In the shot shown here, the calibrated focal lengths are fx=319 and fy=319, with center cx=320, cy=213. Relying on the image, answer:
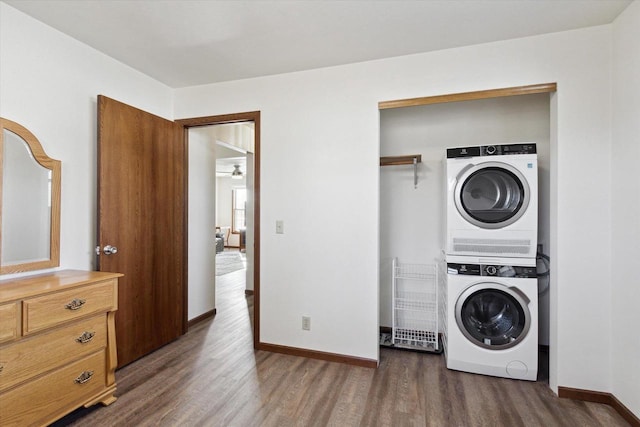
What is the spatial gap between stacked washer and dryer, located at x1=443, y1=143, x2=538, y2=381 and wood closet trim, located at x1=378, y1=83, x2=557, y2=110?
0.37m

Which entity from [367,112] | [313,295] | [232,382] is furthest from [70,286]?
[367,112]

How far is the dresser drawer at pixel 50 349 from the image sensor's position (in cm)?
156

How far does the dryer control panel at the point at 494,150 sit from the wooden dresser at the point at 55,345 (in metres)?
2.61

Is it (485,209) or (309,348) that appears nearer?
(485,209)

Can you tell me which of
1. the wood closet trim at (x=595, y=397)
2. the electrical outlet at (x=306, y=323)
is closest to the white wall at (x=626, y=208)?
the wood closet trim at (x=595, y=397)

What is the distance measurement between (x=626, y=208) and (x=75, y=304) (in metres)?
3.29

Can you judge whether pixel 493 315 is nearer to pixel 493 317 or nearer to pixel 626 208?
pixel 493 317

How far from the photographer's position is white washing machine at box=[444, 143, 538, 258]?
232cm

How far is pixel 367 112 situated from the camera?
2602 millimetres

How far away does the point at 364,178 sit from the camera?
261cm

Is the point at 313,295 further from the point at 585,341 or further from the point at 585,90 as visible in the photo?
the point at 585,90

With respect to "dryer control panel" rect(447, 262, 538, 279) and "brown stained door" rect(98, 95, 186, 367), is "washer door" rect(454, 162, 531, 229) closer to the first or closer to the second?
"dryer control panel" rect(447, 262, 538, 279)

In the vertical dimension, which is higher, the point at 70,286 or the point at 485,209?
the point at 485,209

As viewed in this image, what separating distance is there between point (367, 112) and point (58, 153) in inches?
90.1
